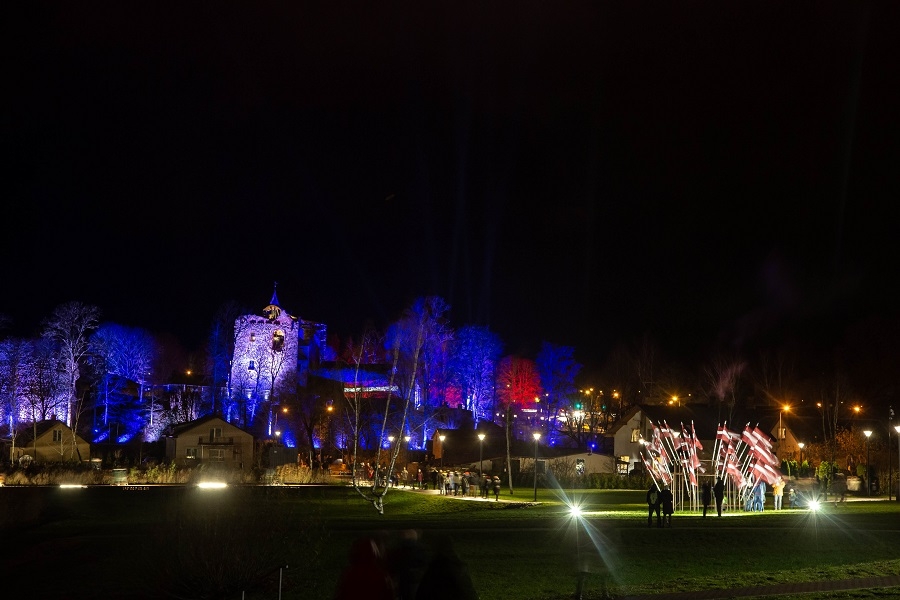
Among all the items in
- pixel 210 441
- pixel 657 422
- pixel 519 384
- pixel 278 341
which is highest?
pixel 278 341

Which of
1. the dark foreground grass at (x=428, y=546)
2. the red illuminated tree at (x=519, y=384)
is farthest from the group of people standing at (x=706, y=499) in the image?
the red illuminated tree at (x=519, y=384)

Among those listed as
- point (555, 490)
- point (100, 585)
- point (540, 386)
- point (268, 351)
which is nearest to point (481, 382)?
point (540, 386)

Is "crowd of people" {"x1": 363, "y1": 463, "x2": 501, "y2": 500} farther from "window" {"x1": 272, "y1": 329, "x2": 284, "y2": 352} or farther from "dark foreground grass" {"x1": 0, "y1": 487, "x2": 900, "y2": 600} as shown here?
"window" {"x1": 272, "y1": 329, "x2": 284, "y2": 352}

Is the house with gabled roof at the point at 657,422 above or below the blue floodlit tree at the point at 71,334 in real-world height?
below

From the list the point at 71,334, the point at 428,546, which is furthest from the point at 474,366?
the point at 428,546

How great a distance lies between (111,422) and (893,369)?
256ft

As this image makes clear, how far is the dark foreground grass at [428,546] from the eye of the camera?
15.8 metres

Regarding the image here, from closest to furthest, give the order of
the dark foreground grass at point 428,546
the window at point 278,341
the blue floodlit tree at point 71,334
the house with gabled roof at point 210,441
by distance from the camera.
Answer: the dark foreground grass at point 428,546 → the house with gabled roof at point 210,441 → the blue floodlit tree at point 71,334 → the window at point 278,341

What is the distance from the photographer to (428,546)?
446 inches

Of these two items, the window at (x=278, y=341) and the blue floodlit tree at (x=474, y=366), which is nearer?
the blue floodlit tree at (x=474, y=366)

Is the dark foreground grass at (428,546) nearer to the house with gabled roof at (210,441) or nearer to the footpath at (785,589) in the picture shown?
the footpath at (785,589)

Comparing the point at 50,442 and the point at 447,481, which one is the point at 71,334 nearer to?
the point at 50,442

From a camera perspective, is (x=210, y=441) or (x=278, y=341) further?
(x=278, y=341)

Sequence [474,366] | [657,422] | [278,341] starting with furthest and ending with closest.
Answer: [278,341] → [474,366] → [657,422]
